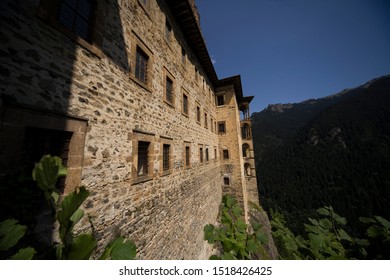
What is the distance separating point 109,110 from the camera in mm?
3645

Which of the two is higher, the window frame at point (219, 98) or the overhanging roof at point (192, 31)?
the overhanging roof at point (192, 31)

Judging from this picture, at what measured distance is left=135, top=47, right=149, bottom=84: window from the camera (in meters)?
5.06

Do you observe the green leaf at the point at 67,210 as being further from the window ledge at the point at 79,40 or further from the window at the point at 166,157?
the window at the point at 166,157

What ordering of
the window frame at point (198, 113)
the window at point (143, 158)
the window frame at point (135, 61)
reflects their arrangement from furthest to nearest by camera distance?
the window frame at point (198, 113) → the window at point (143, 158) → the window frame at point (135, 61)

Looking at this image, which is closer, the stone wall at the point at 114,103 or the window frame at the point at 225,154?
the stone wall at the point at 114,103

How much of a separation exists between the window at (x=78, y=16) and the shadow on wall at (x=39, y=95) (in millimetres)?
19

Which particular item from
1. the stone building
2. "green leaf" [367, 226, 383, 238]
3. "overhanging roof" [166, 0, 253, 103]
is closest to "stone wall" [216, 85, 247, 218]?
"overhanging roof" [166, 0, 253, 103]

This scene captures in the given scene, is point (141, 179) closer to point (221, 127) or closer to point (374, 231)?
point (374, 231)

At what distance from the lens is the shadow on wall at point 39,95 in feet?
7.02

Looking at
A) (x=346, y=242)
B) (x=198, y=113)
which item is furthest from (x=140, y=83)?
(x=346, y=242)

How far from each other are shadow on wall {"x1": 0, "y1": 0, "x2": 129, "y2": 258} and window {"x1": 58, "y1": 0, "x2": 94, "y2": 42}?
0.06 ft

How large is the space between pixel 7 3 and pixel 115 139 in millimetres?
2619

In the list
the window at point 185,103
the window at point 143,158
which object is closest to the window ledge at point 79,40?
the window at point 143,158

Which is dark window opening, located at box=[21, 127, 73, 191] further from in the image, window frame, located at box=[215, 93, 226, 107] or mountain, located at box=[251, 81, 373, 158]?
mountain, located at box=[251, 81, 373, 158]
